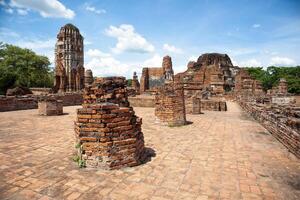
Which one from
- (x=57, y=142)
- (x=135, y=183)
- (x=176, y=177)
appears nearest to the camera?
(x=135, y=183)

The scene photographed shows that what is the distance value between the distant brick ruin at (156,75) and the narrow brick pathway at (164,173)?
22005 millimetres

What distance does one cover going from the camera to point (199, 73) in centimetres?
2992

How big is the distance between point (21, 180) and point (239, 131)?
629 centimetres

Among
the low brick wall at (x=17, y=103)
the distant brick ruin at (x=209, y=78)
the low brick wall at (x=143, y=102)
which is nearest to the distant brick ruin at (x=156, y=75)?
the distant brick ruin at (x=209, y=78)

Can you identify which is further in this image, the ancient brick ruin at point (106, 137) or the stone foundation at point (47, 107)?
the stone foundation at point (47, 107)

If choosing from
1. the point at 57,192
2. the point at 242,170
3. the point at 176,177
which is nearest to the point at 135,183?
the point at 176,177

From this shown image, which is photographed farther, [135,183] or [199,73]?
[199,73]

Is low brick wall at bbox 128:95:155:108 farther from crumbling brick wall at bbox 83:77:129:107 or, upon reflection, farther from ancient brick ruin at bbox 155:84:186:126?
crumbling brick wall at bbox 83:77:129:107

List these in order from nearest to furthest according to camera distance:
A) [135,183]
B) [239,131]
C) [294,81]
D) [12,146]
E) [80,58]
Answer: [135,183] < [12,146] < [239,131] < [80,58] < [294,81]

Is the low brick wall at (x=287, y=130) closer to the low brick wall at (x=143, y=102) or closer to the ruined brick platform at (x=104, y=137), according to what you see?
the ruined brick platform at (x=104, y=137)

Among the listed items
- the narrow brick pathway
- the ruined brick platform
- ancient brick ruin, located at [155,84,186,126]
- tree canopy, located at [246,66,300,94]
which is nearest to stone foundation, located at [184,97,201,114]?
ancient brick ruin, located at [155,84,186,126]

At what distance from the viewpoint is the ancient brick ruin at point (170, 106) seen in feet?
25.2

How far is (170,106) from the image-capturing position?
7.70m

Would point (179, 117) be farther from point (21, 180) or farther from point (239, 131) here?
point (21, 180)
